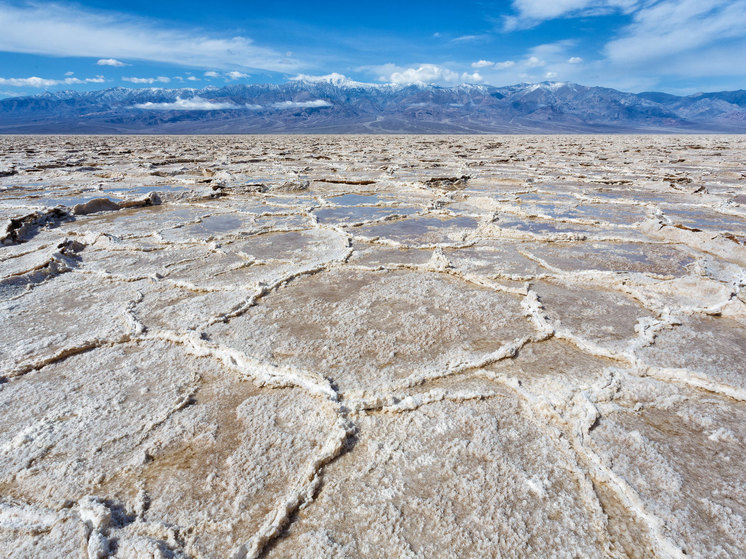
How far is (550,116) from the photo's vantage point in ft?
576

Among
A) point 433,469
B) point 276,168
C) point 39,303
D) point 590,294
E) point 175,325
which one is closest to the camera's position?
point 433,469

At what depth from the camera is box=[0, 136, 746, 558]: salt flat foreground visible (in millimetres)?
1122

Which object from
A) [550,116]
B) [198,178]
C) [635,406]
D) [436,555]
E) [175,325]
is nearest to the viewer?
[436,555]

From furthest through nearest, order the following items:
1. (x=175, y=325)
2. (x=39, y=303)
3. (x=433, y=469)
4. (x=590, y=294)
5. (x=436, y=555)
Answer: (x=590, y=294), (x=39, y=303), (x=175, y=325), (x=433, y=469), (x=436, y=555)

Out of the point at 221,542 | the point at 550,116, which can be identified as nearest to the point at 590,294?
the point at 221,542

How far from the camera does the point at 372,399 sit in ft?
5.25

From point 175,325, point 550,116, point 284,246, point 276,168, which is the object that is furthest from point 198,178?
point 550,116

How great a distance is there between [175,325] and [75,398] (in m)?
0.65

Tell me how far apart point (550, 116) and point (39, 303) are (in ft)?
672

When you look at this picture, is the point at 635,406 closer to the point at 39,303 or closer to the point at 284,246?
the point at 284,246

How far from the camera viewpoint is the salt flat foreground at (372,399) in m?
1.12

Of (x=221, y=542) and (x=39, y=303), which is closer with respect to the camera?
(x=221, y=542)

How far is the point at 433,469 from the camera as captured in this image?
132 centimetres

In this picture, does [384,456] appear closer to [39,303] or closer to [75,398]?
[75,398]
